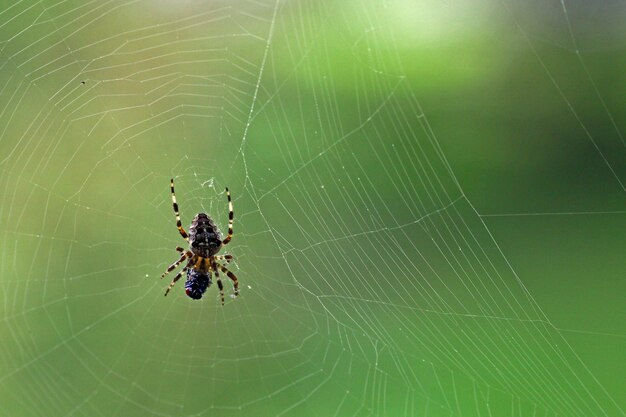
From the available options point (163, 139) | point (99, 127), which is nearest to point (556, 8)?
point (163, 139)

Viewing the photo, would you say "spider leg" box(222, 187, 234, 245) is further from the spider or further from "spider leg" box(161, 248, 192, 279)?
"spider leg" box(161, 248, 192, 279)

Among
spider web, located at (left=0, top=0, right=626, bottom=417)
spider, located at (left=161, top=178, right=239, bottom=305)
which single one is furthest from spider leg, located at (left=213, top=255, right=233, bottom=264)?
spider web, located at (left=0, top=0, right=626, bottom=417)

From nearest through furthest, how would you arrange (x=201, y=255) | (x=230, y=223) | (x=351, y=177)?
(x=351, y=177) → (x=230, y=223) → (x=201, y=255)

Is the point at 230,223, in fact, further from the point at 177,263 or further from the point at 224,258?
the point at 177,263

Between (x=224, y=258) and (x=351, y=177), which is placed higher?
(x=351, y=177)

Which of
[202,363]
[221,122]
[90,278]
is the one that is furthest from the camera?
[202,363]

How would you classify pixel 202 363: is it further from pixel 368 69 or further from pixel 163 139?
pixel 368 69

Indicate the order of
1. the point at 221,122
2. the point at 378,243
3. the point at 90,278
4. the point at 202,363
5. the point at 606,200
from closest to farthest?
the point at 378,243
the point at 221,122
the point at 606,200
the point at 90,278
the point at 202,363

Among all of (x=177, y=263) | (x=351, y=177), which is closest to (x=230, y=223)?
(x=177, y=263)
